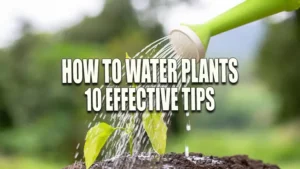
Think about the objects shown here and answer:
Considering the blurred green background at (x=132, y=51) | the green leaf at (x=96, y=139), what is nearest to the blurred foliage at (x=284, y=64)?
the blurred green background at (x=132, y=51)

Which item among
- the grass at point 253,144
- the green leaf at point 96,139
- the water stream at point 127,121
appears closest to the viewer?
the green leaf at point 96,139

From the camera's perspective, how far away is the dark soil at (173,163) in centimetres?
69

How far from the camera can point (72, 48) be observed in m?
0.99

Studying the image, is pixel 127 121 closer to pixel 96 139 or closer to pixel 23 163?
pixel 96 139

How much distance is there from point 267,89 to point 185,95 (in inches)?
11.0

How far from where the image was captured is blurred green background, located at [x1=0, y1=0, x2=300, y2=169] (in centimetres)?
101

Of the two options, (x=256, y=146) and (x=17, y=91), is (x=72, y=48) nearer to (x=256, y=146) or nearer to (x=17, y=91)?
(x=17, y=91)

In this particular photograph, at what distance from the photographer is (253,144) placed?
1047 mm

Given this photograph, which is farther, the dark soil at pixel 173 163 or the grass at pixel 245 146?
the grass at pixel 245 146

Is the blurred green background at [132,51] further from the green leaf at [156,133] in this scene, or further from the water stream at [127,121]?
the green leaf at [156,133]

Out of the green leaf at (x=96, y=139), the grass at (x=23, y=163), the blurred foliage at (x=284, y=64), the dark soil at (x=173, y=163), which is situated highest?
the blurred foliage at (x=284, y=64)

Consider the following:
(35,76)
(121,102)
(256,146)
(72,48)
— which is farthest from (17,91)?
(256,146)

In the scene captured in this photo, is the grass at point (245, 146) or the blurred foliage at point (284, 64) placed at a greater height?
the blurred foliage at point (284, 64)

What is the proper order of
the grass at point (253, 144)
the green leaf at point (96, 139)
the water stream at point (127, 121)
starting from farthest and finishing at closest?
the grass at point (253, 144) → the water stream at point (127, 121) → the green leaf at point (96, 139)
